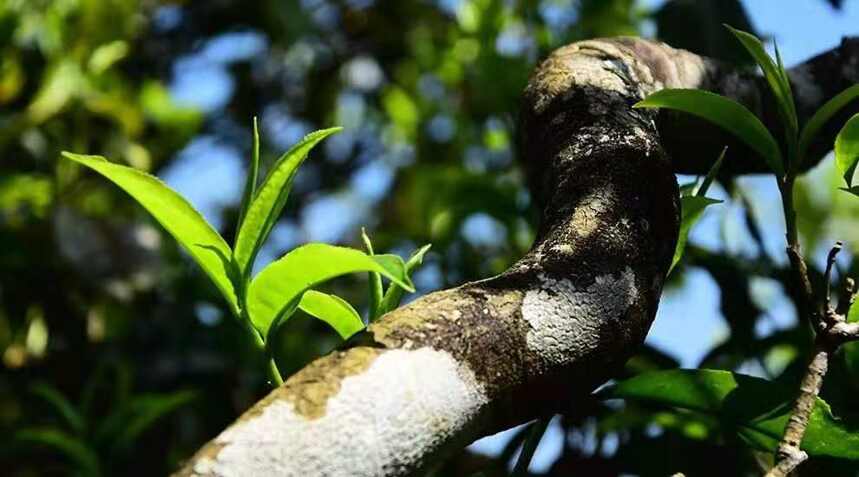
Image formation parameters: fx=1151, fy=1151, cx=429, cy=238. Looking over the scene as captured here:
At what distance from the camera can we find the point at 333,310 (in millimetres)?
636

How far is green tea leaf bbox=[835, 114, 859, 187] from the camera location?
694 millimetres

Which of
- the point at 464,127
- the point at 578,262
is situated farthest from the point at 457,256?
the point at 578,262

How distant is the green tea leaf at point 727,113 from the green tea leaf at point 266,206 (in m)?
0.21

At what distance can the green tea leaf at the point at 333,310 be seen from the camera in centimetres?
62

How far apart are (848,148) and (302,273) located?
1.16ft

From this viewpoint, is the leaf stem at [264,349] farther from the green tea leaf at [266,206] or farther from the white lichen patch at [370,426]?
the white lichen patch at [370,426]

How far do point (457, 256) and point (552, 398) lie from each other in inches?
42.3

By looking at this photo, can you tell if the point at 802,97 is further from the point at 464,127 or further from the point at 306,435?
the point at 464,127

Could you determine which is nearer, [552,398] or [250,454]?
[250,454]

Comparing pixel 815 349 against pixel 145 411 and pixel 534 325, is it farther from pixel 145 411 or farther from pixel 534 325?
pixel 145 411

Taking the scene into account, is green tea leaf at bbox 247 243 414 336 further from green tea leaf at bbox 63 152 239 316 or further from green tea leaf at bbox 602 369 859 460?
green tea leaf at bbox 602 369 859 460

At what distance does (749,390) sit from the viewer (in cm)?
74

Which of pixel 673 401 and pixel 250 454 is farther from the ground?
pixel 250 454

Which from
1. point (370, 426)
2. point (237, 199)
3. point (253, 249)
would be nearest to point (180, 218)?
point (253, 249)
